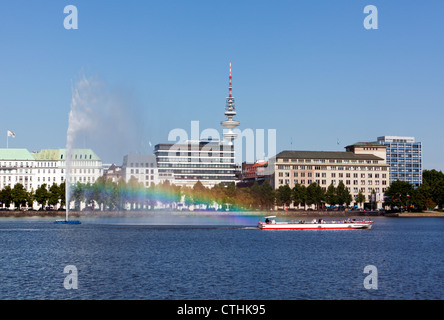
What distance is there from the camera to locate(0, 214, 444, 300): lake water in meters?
37.7

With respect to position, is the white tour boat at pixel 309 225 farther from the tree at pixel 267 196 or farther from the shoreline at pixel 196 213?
the tree at pixel 267 196

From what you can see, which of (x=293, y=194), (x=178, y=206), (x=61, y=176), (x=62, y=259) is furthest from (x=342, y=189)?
(x=62, y=259)

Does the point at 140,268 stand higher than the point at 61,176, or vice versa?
the point at 61,176

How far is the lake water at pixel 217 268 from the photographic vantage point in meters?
37.7

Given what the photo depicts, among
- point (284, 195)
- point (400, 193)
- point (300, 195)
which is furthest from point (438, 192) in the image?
point (284, 195)

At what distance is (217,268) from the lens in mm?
49062

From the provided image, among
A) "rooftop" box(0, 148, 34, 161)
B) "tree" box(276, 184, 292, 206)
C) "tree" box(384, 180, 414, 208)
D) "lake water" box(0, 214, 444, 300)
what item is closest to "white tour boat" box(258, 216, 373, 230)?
"lake water" box(0, 214, 444, 300)

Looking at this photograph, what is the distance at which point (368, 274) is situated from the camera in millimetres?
46250

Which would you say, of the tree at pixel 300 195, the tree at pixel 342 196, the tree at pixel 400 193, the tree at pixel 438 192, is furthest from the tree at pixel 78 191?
the tree at pixel 438 192

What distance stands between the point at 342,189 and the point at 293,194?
60.2 feet

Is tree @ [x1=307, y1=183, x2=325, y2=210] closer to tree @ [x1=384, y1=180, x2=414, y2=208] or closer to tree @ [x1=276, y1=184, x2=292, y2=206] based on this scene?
tree @ [x1=276, y1=184, x2=292, y2=206]

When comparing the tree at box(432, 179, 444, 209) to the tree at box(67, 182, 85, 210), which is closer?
the tree at box(67, 182, 85, 210)
